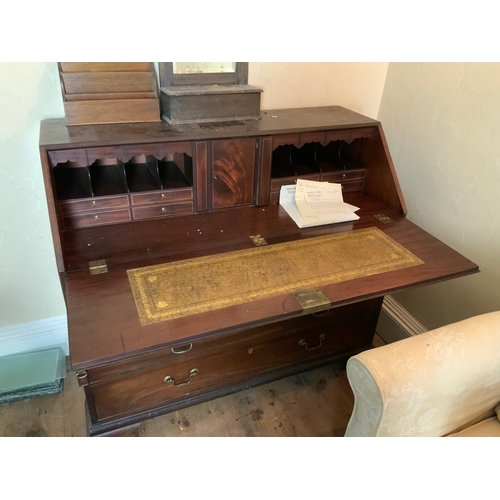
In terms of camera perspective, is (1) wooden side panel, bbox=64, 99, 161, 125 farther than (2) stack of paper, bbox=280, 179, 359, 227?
No

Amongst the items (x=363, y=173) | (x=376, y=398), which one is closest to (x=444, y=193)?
(x=363, y=173)

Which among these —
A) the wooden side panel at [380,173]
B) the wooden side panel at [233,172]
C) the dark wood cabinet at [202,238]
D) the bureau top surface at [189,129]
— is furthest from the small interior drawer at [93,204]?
the wooden side panel at [380,173]

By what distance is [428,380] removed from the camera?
2.92 ft

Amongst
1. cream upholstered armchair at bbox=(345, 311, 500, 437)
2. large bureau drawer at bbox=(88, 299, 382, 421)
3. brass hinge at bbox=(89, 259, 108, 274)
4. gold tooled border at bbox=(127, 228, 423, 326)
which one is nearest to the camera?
cream upholstered armchair at bbox=(345, 311, 500, 437)

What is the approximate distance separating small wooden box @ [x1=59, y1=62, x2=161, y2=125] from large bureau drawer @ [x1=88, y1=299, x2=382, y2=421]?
734 mm

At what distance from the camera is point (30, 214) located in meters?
1.45

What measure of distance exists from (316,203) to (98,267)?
77 cm

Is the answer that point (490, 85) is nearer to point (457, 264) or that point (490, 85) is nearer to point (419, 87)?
point (419, 87)

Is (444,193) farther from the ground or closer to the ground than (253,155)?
closer to the ground

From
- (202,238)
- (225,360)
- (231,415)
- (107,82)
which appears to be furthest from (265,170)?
(231,415)

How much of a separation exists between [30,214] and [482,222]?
5.23ft

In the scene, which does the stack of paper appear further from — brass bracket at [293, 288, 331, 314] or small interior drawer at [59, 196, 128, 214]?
small interior drawer at [59, 196, 128, 214]

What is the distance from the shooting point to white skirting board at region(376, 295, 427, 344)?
1777 mm

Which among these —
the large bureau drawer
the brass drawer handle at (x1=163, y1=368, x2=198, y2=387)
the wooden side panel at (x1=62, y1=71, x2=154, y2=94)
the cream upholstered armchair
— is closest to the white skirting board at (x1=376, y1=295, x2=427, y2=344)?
the large bureau drawer
